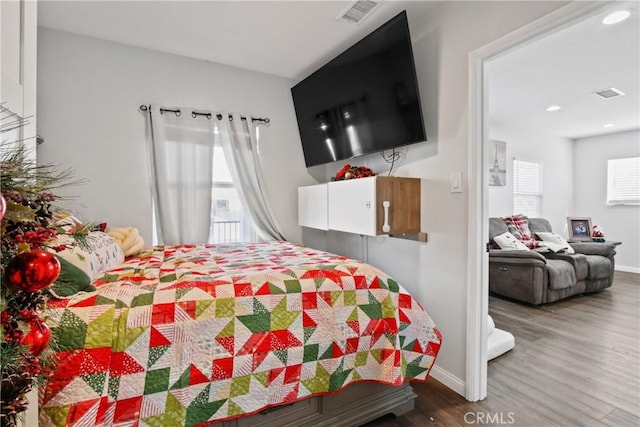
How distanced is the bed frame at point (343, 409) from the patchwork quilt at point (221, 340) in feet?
0.42

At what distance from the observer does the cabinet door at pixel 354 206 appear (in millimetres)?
→ 2207

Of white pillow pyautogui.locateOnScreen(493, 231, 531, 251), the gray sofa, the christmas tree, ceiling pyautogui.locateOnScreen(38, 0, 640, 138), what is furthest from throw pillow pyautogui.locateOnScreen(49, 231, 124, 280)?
white pillow pyautogui.locateOnScreen(493, 231, 531, 251)

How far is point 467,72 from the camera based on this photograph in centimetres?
191

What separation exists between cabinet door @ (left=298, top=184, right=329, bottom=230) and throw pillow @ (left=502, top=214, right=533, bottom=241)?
9.81 feet

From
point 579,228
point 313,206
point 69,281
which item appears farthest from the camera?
point 579,228

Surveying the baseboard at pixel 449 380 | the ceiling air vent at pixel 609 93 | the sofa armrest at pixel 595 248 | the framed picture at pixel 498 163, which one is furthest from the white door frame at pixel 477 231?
the sofa armrest at pixel 595 248

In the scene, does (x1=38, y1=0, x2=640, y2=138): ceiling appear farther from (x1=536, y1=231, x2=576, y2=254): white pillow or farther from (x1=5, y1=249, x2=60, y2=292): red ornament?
(x1=5, y1=249, x2=60, y2=292): red ornament

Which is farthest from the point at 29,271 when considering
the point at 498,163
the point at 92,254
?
the point at 498,163

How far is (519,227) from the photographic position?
448 centimetres

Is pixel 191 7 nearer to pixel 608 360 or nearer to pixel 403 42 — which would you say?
pixel 403 42

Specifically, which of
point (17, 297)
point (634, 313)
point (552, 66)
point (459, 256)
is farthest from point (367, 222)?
point (634, 313)

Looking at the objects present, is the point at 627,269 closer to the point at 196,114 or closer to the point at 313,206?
the point at 313,206

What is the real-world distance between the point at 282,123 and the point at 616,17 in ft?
8.99

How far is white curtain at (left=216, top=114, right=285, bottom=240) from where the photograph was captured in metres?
3.05
